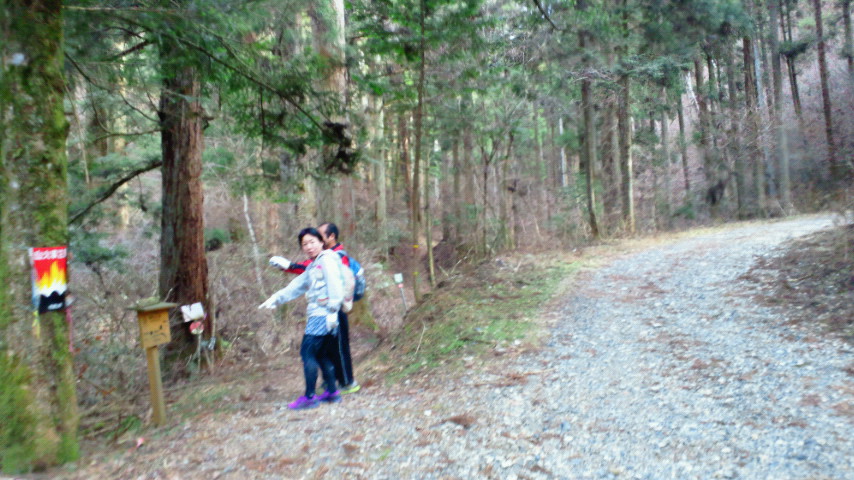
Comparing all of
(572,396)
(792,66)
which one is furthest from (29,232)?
(792,66)

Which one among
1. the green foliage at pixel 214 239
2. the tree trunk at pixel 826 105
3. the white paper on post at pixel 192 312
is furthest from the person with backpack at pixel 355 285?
the tree trunk at pixel 826 105

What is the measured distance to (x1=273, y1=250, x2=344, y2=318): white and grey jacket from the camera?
216 inches

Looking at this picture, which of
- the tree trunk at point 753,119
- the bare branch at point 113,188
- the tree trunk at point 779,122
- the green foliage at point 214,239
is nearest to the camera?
the bare branch at point 113,188

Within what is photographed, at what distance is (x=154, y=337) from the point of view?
5.39 metres

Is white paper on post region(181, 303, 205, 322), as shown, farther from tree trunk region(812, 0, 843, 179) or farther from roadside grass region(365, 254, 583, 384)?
tree trunk region(812, 0, 843, 179)

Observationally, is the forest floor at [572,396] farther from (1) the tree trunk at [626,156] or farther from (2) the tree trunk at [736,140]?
(2) the tree trunk at [736,140]

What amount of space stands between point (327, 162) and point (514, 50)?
276 inches

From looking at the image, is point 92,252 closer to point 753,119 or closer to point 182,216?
point 182,216

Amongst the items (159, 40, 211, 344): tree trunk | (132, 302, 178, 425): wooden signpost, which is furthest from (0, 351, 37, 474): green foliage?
(159, 40, 211, 344): tree trunk

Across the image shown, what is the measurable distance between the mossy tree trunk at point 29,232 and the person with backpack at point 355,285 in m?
2.02

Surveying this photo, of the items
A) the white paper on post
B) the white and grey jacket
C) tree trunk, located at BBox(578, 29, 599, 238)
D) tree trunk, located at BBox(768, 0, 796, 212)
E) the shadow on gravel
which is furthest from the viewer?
tree trunk, located at BBox(768, 0, 796, 212)

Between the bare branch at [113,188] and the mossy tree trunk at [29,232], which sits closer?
the mossy tree trunk at [29,232]

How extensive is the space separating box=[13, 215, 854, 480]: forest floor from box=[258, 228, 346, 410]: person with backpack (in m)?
0.33

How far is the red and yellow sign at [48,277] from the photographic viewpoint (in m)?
4.02
